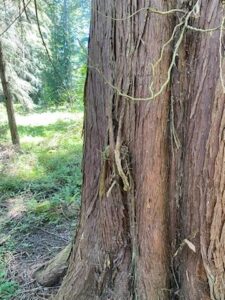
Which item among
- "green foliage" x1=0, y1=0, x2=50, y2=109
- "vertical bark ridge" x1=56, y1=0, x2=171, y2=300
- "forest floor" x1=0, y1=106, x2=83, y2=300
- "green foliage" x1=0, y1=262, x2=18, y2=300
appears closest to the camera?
"vertical bark ridge" x1=56, y1=0, x2=171, y2=300

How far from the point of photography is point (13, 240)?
3090 millimetres

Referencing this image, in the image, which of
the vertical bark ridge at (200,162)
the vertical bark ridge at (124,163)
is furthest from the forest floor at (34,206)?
the vertical bark ridge at (200,162)

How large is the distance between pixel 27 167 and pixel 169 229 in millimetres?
4152

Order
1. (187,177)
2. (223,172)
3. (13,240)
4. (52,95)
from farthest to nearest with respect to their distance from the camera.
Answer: (52,95), (13,240), (187,177), (223,172)

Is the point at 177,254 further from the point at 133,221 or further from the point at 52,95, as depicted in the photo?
the point at 52,95

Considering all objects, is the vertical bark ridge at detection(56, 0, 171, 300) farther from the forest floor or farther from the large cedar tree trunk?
the forest floor

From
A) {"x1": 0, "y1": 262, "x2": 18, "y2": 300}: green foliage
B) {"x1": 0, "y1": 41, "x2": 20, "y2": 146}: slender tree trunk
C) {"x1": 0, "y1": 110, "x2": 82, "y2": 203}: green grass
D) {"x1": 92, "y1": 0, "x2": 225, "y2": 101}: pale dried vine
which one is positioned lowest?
{"x1": 0, "y1": 110, "x2": 82, "y2": 203}: green grass

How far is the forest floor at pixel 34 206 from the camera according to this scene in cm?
263

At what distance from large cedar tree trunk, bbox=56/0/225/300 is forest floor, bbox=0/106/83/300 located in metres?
0.92

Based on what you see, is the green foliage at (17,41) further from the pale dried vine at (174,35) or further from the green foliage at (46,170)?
the pale dried vine at (174,35)

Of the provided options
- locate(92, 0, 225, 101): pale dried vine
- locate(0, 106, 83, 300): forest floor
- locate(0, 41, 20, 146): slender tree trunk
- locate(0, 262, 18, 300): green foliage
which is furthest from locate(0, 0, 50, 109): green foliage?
locate(92, 0, 225, 101): pale dried vine

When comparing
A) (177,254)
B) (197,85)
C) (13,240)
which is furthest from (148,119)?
(13,240)

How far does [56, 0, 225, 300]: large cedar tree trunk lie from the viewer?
1423 mm

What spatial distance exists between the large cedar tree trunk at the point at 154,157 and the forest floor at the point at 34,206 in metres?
0.92
